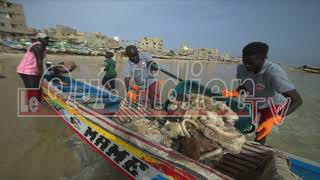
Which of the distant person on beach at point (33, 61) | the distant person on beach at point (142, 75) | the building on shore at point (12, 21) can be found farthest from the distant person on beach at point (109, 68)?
the building on shore at point (12, 21)

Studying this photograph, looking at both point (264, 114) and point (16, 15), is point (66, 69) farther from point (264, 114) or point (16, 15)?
point (16, 15)

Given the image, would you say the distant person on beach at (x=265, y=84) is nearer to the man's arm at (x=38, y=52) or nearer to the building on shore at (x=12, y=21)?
the man's arm at (x=38, y=52)

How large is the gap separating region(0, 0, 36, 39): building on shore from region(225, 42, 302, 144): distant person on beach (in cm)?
5252

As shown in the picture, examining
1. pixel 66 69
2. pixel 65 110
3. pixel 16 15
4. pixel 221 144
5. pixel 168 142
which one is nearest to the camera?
A: pixel 221 144

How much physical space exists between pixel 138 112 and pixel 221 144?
1.96 metres

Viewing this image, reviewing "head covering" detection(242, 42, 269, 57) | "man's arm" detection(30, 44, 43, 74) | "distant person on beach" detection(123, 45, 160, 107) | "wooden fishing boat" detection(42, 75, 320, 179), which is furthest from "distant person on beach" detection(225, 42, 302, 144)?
"man's arm" detection(30, 44, 43, 74)

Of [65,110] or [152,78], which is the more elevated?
[152,78]

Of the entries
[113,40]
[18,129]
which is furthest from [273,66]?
[113,40]

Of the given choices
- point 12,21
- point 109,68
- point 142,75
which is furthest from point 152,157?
point 12,21

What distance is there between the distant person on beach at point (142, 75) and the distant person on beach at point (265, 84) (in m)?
2.72

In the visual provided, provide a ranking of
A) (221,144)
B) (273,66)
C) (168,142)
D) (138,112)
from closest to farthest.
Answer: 1. (221,144)
2. (168,142)
3. (273,66)
4. (138,112)

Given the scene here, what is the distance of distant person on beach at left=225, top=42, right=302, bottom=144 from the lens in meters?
3.45

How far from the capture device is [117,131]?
12.4ft

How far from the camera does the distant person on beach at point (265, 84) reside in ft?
11.3
